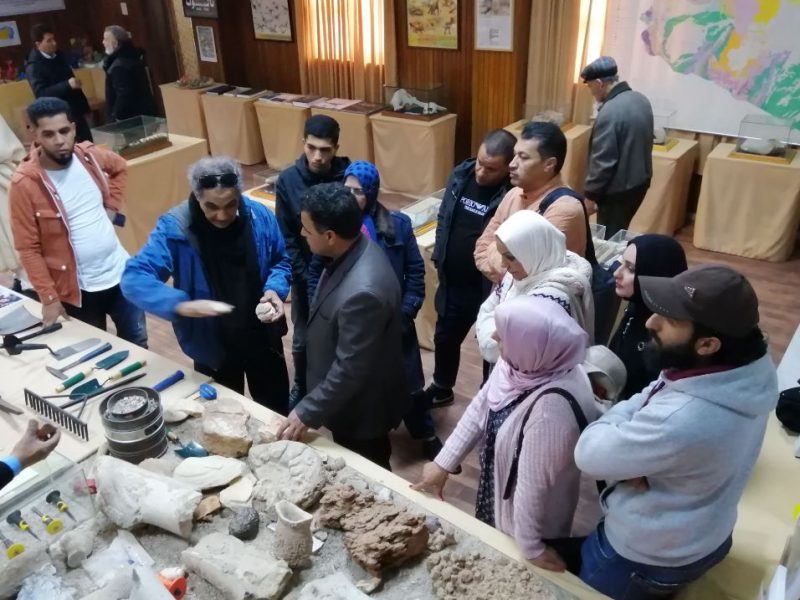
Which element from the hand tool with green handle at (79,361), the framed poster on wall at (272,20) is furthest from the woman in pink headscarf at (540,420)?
the framed poster on wall at (272,20)

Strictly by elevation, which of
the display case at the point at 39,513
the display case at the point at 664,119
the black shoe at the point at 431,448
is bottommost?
the black shoe at the point at 431,448

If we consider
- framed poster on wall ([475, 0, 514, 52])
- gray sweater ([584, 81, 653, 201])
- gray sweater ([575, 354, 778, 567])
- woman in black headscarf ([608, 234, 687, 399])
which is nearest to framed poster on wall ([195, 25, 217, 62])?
framed poster on wall ([475, 0, 514, 52])

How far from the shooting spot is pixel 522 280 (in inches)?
78.2

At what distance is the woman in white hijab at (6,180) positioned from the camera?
135 inches

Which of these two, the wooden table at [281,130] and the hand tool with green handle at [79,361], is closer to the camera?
the hand tool with green handle at [79,361]

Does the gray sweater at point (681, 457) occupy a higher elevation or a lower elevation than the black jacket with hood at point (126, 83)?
lower

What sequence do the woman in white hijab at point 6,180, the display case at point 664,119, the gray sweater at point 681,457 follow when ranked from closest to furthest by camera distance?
the gray sweater at point 681,457, the woman in white hijab at point 6,180, the display case at point 664,119

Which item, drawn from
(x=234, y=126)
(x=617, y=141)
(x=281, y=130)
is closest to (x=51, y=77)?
(x=234, y=126)

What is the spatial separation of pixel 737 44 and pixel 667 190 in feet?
3.75

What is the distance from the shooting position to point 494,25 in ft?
17.2

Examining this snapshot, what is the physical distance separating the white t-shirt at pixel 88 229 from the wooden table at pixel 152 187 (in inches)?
70.4

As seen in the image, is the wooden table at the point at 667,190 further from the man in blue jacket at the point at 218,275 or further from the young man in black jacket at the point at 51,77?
the young man in black jacket at the point at 51,77

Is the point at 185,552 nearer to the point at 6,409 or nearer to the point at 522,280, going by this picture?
the point at 6,409

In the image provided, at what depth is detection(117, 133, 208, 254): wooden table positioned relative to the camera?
14.8 feet
